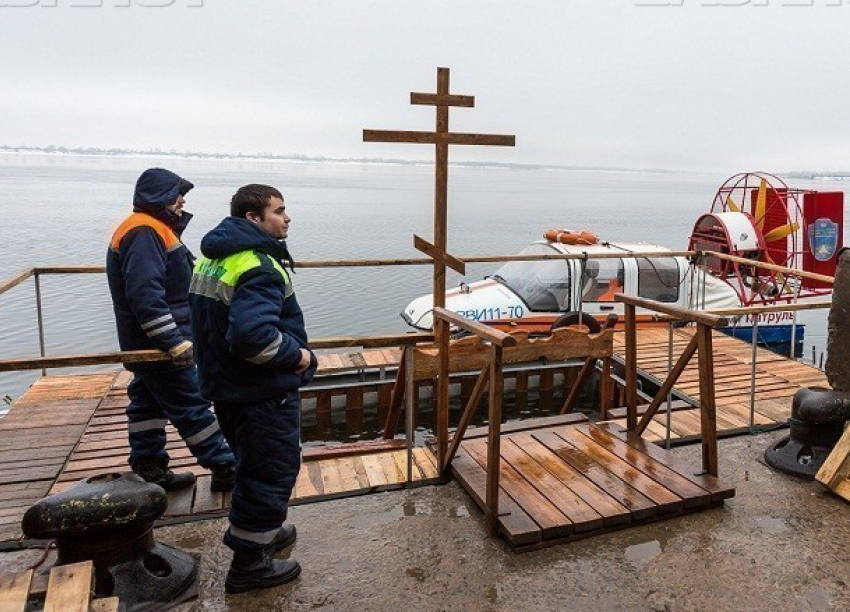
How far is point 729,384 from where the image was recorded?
757cm

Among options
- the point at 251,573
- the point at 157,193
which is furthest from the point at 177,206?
the point at 251,573

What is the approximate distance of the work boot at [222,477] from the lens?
14.5ft

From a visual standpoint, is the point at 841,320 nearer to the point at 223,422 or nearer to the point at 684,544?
the point at 684,544

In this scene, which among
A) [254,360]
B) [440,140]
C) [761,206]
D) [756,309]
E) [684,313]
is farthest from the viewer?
[761,206]

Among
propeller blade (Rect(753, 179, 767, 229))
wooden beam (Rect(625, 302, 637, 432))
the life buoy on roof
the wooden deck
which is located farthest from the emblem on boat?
wooden beam (Rect(625, 302, 637, 432))

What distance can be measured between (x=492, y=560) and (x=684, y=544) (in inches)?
44.3

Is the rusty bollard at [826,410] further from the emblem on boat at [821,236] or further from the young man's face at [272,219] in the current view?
the emblem on boat at [821,236]

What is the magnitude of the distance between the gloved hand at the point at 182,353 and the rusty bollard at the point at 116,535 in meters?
0.75

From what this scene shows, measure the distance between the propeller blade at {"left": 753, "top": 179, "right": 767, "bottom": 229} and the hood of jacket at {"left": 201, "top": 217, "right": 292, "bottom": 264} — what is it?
44.9 feet

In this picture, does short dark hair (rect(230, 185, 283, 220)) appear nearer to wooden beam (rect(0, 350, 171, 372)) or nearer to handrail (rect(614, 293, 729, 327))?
wooden beam (rect(0, 350, 171, 372))

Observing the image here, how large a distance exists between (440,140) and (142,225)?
10.1 feet

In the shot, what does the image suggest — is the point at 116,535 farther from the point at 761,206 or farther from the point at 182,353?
the point at 761,206

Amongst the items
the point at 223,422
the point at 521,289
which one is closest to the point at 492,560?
the point at 223,422

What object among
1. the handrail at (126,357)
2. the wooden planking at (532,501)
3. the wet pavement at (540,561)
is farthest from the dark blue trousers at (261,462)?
the wooden planking at (532,501)
